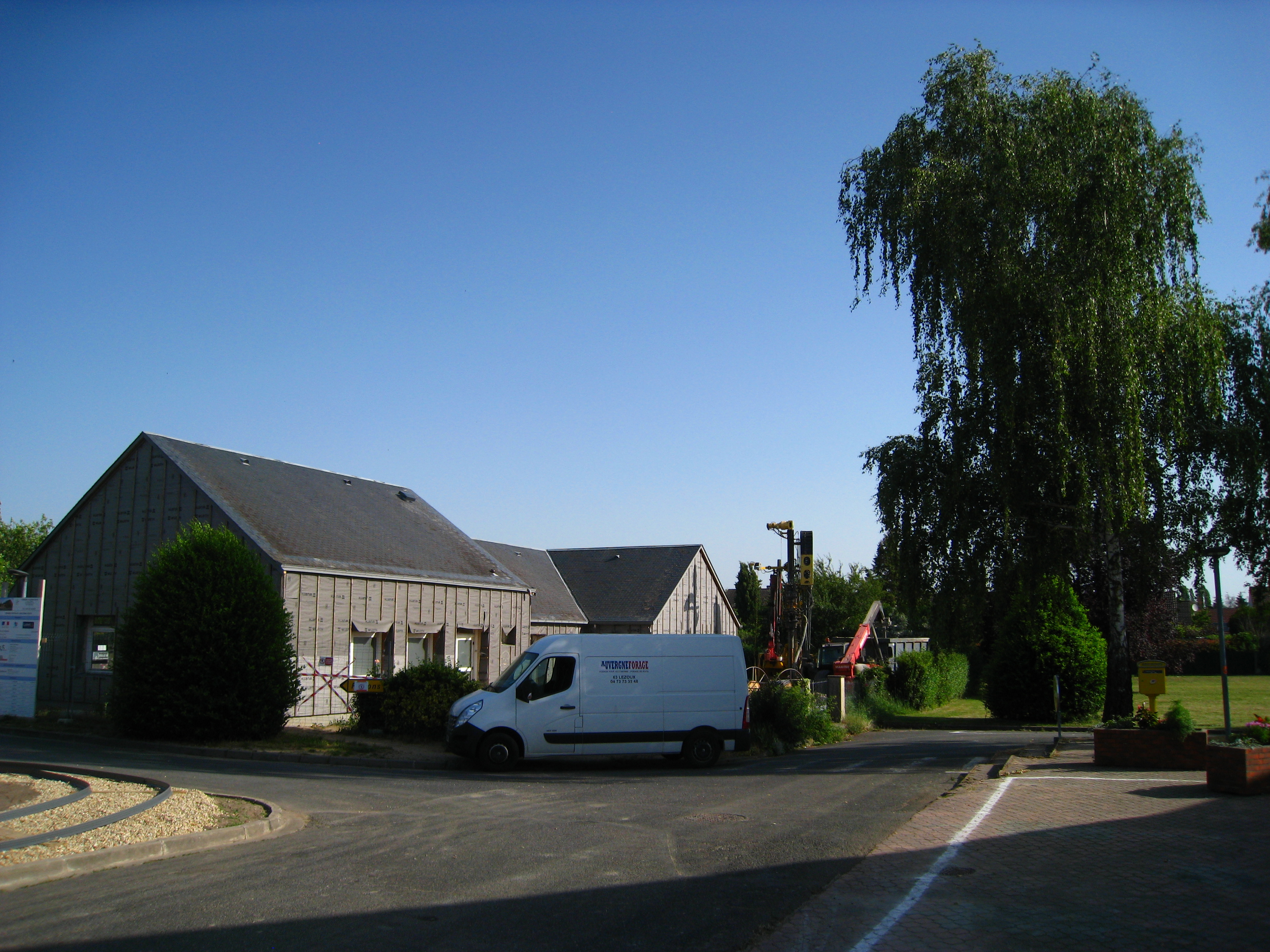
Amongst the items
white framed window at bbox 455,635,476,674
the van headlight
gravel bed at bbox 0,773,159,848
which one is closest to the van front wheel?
the van headlight

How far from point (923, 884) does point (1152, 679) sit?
10.9m

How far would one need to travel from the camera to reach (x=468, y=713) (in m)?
15.8

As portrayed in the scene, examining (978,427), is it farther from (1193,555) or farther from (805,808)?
(805,808)

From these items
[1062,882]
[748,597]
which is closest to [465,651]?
[1062,882]

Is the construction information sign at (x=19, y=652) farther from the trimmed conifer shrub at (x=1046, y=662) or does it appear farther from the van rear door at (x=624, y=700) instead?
the trimmed conifer shrub at (x=1046, y=662)

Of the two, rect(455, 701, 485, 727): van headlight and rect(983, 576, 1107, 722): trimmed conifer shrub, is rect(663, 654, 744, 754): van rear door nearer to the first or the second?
rect(455, 701, 485, 727): van headlight

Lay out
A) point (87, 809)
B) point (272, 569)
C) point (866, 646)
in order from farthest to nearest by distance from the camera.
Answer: point (866, 646), point (272, 569), point (87, 809)

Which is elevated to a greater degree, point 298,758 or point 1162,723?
point 1162,723

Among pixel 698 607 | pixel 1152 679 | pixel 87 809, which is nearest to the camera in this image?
pixel 87 809

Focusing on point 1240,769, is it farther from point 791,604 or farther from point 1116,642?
point 791,604

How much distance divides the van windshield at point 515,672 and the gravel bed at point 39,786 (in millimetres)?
6305

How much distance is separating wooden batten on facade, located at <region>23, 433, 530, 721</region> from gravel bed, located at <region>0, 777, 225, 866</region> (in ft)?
34.6

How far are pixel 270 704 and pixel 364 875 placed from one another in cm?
1151

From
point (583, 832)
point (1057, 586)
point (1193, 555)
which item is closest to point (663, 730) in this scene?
point (583, 832)
